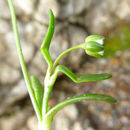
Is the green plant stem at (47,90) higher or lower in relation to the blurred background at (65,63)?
higher

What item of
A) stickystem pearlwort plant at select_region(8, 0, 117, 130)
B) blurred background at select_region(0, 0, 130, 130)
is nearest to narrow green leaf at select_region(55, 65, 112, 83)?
stickystem pearlwort plant at select_region(8, 0, 117, 130)

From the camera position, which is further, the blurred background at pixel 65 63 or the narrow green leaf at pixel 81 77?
the blurred background at pixel 65 63

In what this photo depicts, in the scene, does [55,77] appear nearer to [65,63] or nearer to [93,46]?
[93,46]

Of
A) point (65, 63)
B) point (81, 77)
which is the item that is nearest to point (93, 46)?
point (81, 77)

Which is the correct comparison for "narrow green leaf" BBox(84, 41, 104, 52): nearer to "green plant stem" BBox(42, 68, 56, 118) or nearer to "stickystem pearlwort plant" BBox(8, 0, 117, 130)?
"stickystem pearlwort plant" BBox(8, 0, 117, 130)

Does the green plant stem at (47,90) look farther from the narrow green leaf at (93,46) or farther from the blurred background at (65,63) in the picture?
the blurred background at (65,63)

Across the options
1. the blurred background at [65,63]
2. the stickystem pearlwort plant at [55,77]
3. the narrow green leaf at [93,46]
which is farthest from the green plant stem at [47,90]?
the blurred background at [65,63]

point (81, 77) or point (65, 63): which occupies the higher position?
point (81, 77)

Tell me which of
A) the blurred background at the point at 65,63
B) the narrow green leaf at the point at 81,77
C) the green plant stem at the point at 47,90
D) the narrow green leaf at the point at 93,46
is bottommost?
the blurred background at the point at 65,63

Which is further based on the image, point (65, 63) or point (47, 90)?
point (65, 63)
